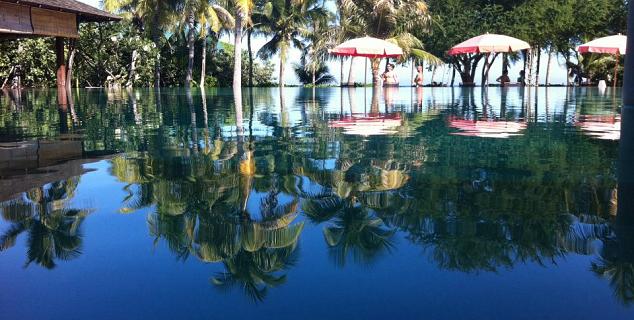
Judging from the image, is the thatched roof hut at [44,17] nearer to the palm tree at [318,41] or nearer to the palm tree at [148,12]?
the palm tree at [148,12]

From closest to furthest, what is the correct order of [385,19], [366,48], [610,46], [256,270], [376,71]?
[256,270] → [610,46] → [366,48] → [385,19] → [376,71]

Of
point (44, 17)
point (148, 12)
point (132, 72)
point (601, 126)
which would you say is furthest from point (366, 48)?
point (601, 126)

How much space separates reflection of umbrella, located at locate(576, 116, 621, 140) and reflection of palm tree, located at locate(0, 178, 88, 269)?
5114mm

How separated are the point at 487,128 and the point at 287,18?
25956 mm

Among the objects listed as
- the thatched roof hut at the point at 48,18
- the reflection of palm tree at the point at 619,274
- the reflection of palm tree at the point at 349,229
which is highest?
the thatched roof hut at the point at 48,18

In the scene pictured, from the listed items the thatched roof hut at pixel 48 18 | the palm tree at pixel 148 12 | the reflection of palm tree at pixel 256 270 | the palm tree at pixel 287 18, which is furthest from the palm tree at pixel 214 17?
the reflection of palm tree at pixel 256 270

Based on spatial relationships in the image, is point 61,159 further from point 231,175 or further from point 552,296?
point 552,296

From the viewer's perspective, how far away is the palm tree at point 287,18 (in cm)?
3138

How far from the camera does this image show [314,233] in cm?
262

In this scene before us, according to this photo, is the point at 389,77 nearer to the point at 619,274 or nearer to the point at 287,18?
the point at 287,18

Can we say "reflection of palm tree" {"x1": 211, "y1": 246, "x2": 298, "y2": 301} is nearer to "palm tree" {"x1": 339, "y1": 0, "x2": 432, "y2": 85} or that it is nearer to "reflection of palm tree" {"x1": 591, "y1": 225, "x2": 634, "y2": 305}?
"reflection of palm tree" {"x1": 591, "y1": 225, "x2": 634, "y2": 305}

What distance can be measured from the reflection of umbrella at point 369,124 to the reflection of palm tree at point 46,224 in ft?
12.7

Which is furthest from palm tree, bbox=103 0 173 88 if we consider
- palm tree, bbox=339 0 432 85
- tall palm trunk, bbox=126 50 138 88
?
palm tree, bbox=339 0 432 85

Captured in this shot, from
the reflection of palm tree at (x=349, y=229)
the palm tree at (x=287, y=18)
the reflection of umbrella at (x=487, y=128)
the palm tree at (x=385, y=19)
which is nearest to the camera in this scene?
the reflection of palm tree at (x=349, y=229)
